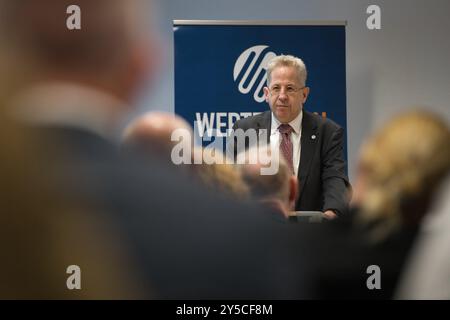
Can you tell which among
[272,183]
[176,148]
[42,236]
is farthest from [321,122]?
[42,236]

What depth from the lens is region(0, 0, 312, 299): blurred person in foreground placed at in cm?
103

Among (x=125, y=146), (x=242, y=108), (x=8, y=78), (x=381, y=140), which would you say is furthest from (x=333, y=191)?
(x=8, y=78)

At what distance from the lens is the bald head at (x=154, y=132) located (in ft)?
3.47

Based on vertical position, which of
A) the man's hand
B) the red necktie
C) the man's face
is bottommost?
the man's hand

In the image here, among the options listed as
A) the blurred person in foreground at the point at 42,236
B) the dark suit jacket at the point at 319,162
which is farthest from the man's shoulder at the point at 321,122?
the blurred person in foreground at the point at 42,236

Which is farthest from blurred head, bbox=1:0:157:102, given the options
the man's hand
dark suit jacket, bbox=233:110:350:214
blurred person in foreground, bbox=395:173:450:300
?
blurred person in foreground, bbox=395:173:450:300

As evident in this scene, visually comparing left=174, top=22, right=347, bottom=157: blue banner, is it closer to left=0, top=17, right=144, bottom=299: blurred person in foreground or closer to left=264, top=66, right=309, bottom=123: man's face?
left=264, top=66, right=309, bottom=123: man's face

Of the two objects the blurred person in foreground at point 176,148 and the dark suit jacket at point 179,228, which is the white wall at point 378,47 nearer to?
the blurred person in foreground at point 176,148

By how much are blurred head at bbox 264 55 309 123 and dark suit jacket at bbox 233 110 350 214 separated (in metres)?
0.02

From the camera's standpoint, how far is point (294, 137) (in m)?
1.17

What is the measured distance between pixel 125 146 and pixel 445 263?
0.59 meters

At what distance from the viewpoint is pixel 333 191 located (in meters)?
1.12

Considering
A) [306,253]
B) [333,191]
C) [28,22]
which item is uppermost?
[28,22]
